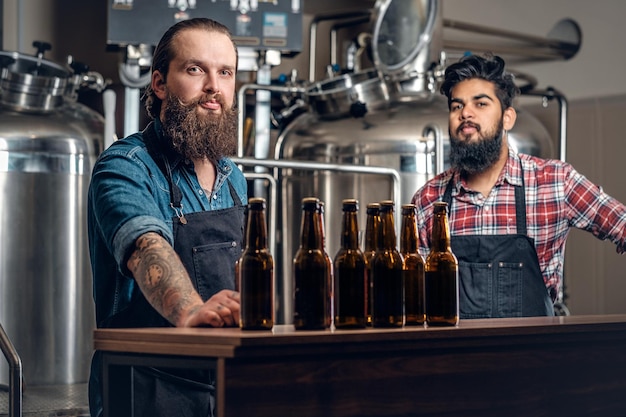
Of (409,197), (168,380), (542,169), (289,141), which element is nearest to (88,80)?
(289,141)

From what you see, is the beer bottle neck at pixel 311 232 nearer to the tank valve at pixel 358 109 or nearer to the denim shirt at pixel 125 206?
the denim shirt at pixel 125 206

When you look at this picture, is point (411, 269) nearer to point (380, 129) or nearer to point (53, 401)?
point (53, 401)

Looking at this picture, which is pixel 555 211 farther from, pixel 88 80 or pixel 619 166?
pixel 619 166

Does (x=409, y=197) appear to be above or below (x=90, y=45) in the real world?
below

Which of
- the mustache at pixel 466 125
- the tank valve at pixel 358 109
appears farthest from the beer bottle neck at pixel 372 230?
the tank valve at pixel 358 109

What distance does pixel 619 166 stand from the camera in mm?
6816

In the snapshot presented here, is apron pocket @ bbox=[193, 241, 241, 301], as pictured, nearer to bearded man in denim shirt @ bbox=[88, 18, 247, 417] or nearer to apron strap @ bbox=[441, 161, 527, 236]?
bearded man in denim shirt @ bbox=[88, 18, 247, 417]

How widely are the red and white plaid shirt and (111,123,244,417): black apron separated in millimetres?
1140

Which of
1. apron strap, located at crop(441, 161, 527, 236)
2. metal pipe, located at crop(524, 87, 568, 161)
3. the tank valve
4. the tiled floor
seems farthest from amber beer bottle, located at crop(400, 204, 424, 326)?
metal pipe, located at crop(524, 87, 568, 161)

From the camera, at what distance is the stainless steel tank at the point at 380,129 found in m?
5.23

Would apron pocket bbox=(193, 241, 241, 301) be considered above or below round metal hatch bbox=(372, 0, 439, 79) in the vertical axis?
below

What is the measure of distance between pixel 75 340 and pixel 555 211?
2.27 m

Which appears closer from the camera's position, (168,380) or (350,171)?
(168,380)

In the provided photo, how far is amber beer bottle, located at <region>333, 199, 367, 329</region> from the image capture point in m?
2.17
